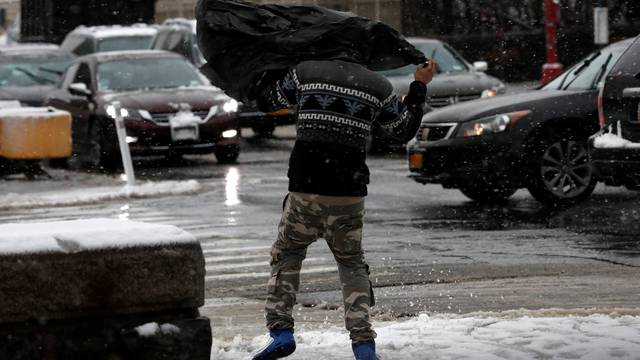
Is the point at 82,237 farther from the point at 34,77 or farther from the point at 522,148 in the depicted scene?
the point at 34,77

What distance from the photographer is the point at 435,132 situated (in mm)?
14523

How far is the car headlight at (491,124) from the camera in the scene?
14.0 metres

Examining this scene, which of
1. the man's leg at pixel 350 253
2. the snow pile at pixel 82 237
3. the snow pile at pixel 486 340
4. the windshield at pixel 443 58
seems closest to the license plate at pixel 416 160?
the snow pile at pixel 486 340

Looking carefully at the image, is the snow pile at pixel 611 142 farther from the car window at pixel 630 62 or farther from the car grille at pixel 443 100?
the car grille at pixel 443 100

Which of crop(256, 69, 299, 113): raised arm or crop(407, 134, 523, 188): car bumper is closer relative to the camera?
crop(256, 69, 299, 113): raised arm

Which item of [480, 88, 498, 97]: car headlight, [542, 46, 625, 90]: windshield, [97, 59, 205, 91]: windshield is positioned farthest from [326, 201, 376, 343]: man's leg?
[480, 88, 498, 97]: car headlight

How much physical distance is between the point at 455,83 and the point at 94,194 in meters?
7.22

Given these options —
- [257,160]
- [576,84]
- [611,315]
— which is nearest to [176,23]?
[257,160]

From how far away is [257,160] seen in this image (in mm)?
21234

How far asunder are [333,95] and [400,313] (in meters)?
2.16

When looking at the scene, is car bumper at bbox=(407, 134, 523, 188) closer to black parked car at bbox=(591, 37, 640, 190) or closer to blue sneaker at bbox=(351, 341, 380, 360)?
black parked car at bbox=(591, 37, 640, 190)

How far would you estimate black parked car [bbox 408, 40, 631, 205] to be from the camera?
14.0 metres

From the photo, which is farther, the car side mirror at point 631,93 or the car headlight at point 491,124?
the car headlight at point 491,124

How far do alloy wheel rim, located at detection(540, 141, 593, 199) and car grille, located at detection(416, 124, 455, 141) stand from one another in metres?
0.97
